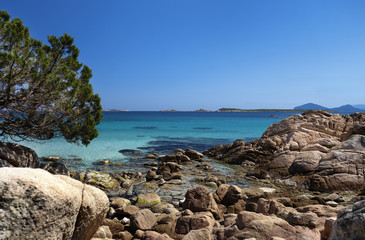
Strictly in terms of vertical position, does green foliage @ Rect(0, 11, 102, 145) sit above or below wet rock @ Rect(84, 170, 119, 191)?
above

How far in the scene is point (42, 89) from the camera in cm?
1061

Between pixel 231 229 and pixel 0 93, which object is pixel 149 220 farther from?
pixel 0 93

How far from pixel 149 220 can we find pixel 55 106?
7492mm

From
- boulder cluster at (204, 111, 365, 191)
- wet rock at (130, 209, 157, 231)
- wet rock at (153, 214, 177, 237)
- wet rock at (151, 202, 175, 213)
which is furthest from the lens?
boulder cluster at (204, 111, 365, 191)

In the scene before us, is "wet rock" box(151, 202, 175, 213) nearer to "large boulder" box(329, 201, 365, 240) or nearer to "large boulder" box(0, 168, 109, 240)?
"large boulder" box(0, 168, 109, 240)

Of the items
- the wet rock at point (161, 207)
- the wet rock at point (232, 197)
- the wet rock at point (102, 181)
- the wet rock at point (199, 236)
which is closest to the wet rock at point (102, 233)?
the wet rock at point (199, 236)

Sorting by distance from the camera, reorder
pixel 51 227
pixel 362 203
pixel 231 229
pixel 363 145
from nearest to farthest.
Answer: pixel 362 203, pixel 51 227, pixel 231 229, pixel 363 145

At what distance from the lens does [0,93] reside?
31.5 ft

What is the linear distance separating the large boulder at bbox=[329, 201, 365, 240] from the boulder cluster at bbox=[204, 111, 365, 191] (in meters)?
12.0

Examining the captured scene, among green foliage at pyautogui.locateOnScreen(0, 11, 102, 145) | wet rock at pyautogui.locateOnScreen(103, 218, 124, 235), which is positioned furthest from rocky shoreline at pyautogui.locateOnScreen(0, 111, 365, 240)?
green foliage at pyautogui.locateOnScreen(0, 11, 102, 145)

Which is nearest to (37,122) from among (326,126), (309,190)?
(309,190)

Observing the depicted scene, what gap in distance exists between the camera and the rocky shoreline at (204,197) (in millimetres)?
4148

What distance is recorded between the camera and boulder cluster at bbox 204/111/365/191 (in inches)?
559

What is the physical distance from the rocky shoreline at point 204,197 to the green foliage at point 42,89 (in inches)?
71.7
